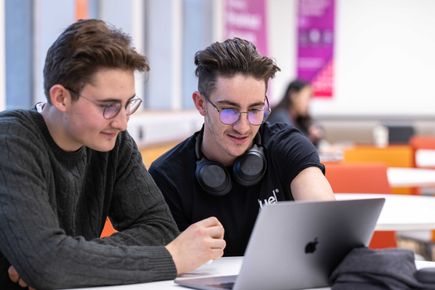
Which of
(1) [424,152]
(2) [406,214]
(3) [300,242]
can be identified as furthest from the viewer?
(1) [424,152]

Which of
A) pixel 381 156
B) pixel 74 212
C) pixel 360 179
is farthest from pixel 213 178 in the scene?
pixel 381 156

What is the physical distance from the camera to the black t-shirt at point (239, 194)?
2.48 meters

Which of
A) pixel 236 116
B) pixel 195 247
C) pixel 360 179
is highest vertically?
pixel 236 116

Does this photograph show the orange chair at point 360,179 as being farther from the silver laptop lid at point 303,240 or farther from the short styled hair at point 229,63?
the silver laptop lid at point 303,240

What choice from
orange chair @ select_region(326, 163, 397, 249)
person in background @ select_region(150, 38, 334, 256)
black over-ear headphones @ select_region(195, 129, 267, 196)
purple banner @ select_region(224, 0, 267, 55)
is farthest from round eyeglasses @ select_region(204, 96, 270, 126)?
purple banner @ select_region(224, 0, 267, 55)

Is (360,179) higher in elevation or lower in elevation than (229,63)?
lower

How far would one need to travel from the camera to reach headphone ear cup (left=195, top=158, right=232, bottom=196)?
2395 millimetres

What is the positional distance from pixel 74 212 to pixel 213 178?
441 millimetres

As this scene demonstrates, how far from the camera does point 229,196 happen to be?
2492 mm

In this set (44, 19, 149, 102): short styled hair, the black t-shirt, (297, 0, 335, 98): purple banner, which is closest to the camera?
(44, 19, 149, 102): short styled hair

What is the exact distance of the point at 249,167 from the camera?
2.40 m

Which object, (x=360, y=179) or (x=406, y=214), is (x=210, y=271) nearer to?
(x=406, y=214)

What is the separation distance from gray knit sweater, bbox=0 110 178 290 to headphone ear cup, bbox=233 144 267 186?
0.27m

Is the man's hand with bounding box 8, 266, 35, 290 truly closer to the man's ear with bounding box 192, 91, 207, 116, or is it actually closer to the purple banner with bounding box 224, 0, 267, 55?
the man's ear with bounding box 192, 91, 207, 116
